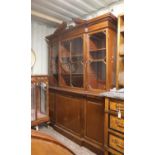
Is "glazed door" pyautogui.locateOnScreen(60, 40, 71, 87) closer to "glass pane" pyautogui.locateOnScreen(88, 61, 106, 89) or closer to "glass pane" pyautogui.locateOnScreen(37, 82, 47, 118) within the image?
"glass pane" pyautogui.locateOnScreen(37, 82, 47, 118)

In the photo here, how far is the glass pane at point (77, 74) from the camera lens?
272 cm

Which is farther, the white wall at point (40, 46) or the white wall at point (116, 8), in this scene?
the white wall at point (40, 46)

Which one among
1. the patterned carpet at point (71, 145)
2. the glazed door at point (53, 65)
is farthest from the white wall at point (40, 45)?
the patterned carpet at point (71, 145)

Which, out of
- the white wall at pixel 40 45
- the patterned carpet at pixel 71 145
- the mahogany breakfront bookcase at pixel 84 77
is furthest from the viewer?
the white wall at pixel 40 45

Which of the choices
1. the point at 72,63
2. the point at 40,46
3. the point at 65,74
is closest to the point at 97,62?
the point at 72,63

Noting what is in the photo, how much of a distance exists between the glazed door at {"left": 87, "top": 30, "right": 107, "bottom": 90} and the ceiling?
573 millimetres

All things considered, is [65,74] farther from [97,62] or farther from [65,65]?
[97,62]

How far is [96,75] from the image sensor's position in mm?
2541

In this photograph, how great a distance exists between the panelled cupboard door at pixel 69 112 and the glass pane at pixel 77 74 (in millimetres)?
272

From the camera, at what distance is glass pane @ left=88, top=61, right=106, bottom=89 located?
96.9 inches

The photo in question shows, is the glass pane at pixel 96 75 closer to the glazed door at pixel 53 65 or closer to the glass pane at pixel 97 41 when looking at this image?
the glass pane at pixel 97 41
